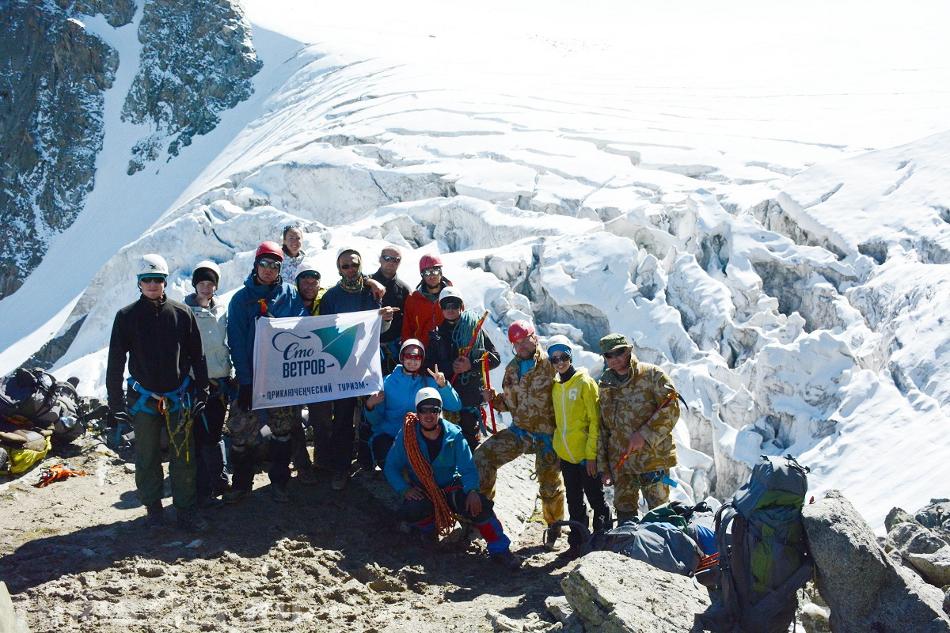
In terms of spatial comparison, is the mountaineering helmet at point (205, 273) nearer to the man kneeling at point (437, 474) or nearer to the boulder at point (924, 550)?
the man kneeling at point (437, 474)

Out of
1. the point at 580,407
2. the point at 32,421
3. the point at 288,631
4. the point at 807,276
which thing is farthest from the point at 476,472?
the point at 807,276

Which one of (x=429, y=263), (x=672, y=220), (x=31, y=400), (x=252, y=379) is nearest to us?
(x=252, y=379)

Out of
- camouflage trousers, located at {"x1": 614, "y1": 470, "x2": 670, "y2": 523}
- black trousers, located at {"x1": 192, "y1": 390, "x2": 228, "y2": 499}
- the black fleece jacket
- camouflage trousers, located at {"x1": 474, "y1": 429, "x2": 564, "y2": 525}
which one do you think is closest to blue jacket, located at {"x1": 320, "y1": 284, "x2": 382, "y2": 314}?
black trousers, located at {"x1": 192, "y1": 390, "x2": 228, "y2": 499}

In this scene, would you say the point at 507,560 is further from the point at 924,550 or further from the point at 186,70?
the point at 186,70

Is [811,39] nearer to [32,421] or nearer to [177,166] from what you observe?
[177,166]

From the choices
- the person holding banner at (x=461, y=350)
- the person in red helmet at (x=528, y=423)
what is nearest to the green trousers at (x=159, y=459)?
the person holding banner at (x=461, y=350)

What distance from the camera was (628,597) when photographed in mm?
3213

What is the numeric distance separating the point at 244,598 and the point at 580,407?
2341mm

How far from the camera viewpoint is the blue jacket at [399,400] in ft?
17.3

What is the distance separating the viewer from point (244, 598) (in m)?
4.10

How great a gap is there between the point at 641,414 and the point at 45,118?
3043 cm

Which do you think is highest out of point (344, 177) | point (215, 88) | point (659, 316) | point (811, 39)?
point (811, 39)

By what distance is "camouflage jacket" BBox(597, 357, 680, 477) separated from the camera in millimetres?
4711

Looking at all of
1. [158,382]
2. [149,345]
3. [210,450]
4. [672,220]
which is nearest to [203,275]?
[149,345]
